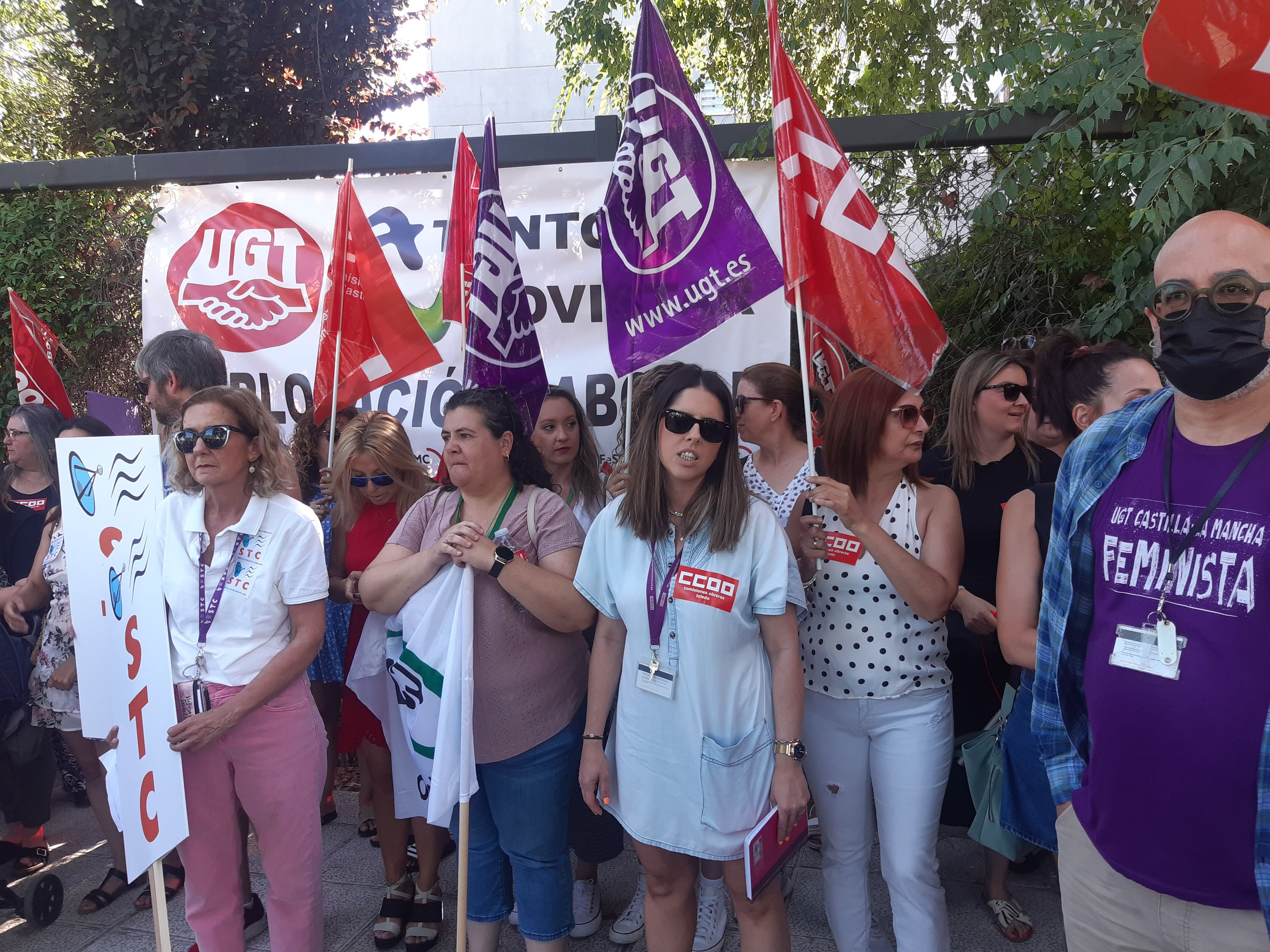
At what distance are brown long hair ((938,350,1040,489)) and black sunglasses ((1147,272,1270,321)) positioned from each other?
1830mm

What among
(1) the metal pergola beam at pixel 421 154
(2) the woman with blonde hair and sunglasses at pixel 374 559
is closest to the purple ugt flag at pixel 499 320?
(2) the woman with blonde hair and sunglasses at pixel 374 559

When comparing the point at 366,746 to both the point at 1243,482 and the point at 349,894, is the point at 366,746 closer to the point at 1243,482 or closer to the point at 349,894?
the point at 349,894

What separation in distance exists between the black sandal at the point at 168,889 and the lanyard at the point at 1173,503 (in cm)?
360

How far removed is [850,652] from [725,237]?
1.43m

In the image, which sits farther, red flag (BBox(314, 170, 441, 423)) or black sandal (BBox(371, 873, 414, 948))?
red flag (BBox(314, 170, 441, 423))

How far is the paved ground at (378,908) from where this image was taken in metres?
3.20

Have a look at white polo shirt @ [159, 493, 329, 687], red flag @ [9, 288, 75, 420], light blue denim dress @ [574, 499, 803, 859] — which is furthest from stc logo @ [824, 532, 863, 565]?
red flag @ [9, 288, 75, 420]

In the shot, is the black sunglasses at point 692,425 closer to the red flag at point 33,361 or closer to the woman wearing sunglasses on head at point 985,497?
the woman wearing sunglasses on head at point 985,497

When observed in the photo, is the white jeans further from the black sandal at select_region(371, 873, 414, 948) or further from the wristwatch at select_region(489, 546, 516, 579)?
the black sandal at select_region(371, 873, 414, 948)

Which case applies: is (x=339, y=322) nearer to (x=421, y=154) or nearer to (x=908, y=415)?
(x=421, y=154)

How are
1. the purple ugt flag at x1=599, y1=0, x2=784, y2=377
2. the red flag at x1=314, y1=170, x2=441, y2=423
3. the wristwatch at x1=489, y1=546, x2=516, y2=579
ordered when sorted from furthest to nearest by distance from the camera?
the red flag at x1=314, y1=170, x2=441, y2=423, the purple ugt flag at x1=599, y1=0, x2=784, y2=377, the wristwatch at x1=489, y1=546, x2=516, y2=579

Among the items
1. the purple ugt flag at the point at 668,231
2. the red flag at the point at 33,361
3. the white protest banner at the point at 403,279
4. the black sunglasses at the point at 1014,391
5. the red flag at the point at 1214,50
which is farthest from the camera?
the red flag at the point at 33,361

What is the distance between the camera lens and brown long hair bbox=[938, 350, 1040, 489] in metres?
3.40

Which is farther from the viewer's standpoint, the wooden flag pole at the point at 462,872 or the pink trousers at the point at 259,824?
the pink trousers at the point at 259,824
